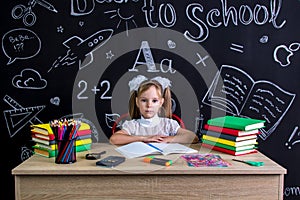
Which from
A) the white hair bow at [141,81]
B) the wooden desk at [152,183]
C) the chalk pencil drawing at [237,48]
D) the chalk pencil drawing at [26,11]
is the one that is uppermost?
the chalk pencil drawing at [26,11]

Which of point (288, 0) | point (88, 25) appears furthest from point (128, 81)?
point (288, 0)

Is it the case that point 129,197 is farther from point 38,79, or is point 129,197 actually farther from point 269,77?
point 269,77

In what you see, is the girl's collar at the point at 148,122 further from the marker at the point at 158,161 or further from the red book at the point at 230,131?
the marker at the point at 158,161

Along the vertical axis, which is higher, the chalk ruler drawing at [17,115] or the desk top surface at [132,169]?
the chalk ruler drawing at [17,115]

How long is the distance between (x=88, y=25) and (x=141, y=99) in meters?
0.68

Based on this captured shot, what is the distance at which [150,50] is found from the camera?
227 cm

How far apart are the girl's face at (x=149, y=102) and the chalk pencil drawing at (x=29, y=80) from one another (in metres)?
0.73

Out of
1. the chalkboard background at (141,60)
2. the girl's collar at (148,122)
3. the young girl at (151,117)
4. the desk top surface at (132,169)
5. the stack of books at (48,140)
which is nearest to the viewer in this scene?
the desk top surface at (132,169)

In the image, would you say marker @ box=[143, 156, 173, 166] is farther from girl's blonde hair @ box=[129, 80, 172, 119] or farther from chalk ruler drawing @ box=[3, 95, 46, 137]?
chalk ruler drawing @ box=[3, 95, 46, 137]

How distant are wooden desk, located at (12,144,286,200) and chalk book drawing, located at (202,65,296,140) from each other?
0.78 metres

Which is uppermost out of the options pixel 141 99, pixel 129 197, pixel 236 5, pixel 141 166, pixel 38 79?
pixel 236 5

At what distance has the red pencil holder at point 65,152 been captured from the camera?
1.59 meters

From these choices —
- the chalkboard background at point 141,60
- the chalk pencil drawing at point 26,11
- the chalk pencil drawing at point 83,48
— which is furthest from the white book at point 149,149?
the chalk pencil drawing at point 26,11

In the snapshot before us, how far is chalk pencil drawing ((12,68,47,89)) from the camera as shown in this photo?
7.37ft
